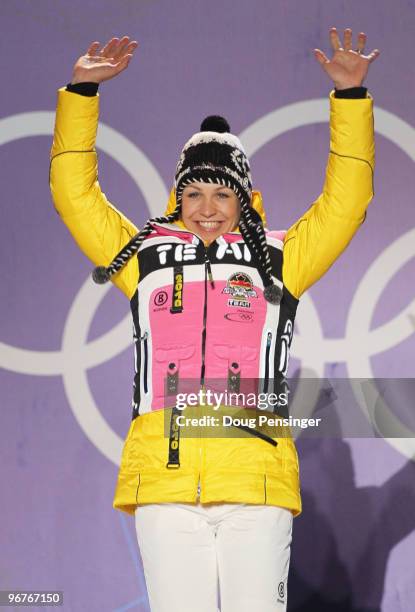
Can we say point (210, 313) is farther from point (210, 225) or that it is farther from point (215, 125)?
point (215, 125)

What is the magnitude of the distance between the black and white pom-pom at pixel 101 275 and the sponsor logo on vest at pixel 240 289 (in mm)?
247

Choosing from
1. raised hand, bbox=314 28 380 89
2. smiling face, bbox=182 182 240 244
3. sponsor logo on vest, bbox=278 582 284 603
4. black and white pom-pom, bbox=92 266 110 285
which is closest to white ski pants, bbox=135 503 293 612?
sponsor logo on vest, bbox=278 582 284 603

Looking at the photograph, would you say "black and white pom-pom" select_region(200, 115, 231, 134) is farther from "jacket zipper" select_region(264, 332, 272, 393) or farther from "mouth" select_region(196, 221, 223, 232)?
"jacket zipper" select_region(264, 332, 272, 393)

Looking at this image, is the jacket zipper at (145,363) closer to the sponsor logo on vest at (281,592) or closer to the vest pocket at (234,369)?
the vest pocket at (234,369)

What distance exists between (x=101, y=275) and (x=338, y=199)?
1.64ft

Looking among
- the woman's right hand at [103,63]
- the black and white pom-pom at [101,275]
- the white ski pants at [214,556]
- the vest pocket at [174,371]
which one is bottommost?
the white ski pants at [214,556]

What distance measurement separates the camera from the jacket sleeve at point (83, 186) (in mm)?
1972

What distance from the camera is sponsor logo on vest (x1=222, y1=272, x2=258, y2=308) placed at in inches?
74.7

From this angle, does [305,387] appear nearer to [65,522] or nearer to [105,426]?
[105,426]

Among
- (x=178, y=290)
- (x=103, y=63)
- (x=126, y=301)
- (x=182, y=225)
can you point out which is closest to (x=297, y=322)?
(x=126, y=301)

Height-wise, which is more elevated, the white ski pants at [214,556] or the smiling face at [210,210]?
the smiling face at [210,210]

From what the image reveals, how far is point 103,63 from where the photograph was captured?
79.2 inches

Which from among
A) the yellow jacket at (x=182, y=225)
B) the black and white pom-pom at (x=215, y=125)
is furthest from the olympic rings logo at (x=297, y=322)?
the yellow jacket at (x=182, y=225)

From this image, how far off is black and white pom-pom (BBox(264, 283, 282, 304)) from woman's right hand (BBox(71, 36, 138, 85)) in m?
0.55
